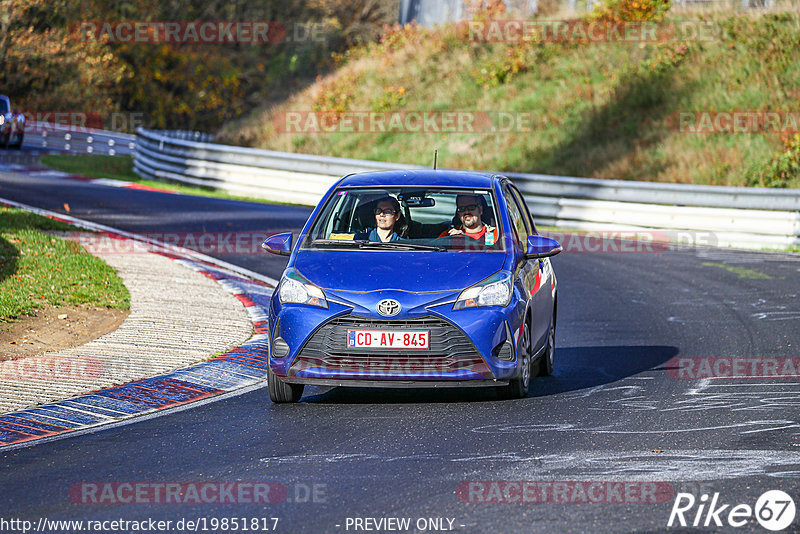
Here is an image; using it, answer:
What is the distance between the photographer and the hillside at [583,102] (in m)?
27.8

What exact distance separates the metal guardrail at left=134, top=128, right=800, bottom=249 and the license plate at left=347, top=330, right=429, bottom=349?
13.4 metres

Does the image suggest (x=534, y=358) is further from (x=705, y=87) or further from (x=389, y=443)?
(x=705, y=87)

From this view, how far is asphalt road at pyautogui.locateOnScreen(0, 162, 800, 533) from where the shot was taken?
5.82 m

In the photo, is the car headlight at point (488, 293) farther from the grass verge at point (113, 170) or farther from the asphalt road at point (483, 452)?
the grass verge at point (113, 170)

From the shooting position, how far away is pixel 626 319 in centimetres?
1299

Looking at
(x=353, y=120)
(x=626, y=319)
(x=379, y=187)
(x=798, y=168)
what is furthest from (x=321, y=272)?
(x=353, y=120)

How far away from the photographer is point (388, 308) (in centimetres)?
823

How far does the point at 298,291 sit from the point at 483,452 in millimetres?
2149

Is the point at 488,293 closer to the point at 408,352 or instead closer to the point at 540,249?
the point at 408,352
